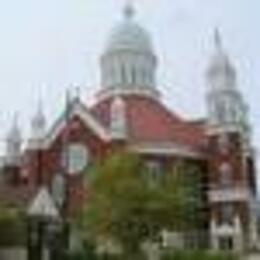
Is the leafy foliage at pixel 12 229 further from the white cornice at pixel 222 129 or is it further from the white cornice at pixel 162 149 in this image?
the white cornice at pixel 222 129

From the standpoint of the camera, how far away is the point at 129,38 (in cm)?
6806

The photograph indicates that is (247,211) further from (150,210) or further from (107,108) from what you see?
(150,210)

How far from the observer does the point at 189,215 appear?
52625mm

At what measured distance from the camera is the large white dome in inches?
2665

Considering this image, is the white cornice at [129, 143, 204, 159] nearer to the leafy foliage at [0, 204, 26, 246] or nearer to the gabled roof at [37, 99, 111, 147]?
the gabled roof at [37, 99, 111, 147]

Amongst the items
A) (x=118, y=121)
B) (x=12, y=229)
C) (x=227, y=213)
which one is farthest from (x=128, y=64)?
(x=12, y=229)

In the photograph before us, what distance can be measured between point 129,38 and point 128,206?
27116 millimetres

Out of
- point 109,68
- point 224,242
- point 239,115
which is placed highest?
point 109,68

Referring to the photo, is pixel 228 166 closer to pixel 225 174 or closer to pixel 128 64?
pixel 225 174

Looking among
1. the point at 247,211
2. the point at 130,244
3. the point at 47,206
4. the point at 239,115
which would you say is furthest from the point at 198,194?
the point at 47,206

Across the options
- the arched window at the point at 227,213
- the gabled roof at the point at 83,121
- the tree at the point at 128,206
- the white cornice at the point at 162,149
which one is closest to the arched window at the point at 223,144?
the white cornice at the point at 162,149

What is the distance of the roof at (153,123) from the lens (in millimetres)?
60469

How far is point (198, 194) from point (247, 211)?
3.84 m

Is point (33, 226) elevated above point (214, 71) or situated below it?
below
